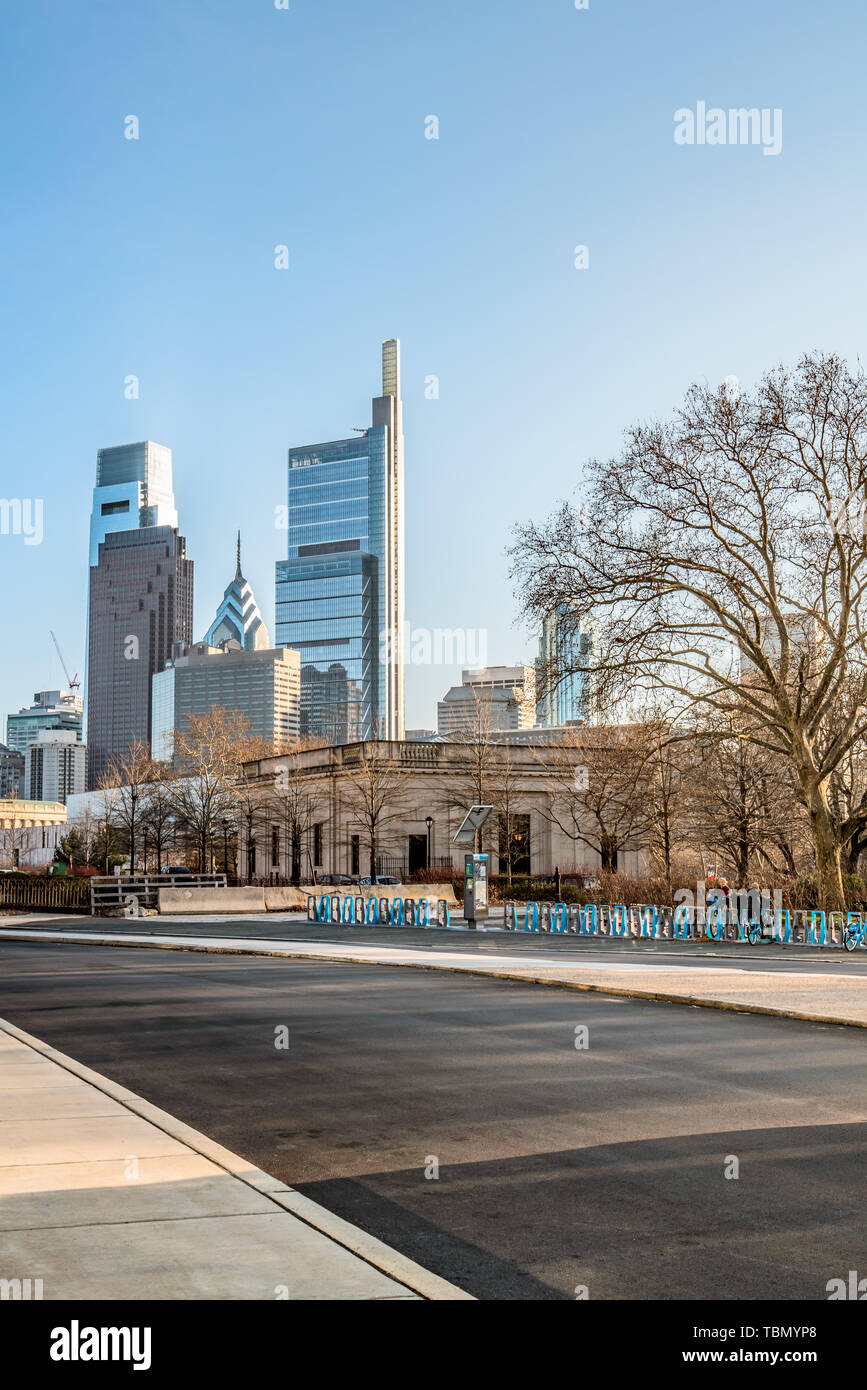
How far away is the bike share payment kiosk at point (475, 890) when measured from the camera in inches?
1510

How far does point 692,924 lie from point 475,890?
780 cm

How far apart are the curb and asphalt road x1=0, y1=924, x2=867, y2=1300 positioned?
0.42 metres

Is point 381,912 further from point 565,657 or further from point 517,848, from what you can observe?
point 517,848

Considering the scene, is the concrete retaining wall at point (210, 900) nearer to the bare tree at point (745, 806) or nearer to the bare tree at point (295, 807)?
the bare tree at point (295, 807)

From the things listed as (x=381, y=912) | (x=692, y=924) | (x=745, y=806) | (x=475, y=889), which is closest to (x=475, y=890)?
(x=475, y=889)

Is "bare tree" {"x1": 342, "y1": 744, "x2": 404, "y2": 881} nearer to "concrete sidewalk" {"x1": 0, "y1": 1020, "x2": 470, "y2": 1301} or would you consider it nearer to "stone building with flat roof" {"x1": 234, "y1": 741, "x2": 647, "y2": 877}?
"stone building with flat roof" {"x1": 234, "y1": 741, "x2": 647, "y2": 877}

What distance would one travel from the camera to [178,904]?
49125 millimetres

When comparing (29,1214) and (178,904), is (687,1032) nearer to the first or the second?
(29,1214)

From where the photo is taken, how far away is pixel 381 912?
4278cm

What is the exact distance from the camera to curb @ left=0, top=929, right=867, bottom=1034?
622 inches

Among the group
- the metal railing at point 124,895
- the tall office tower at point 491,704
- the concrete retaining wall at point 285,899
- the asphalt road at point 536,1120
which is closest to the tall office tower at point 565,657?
the tall office tower at point 491,704
